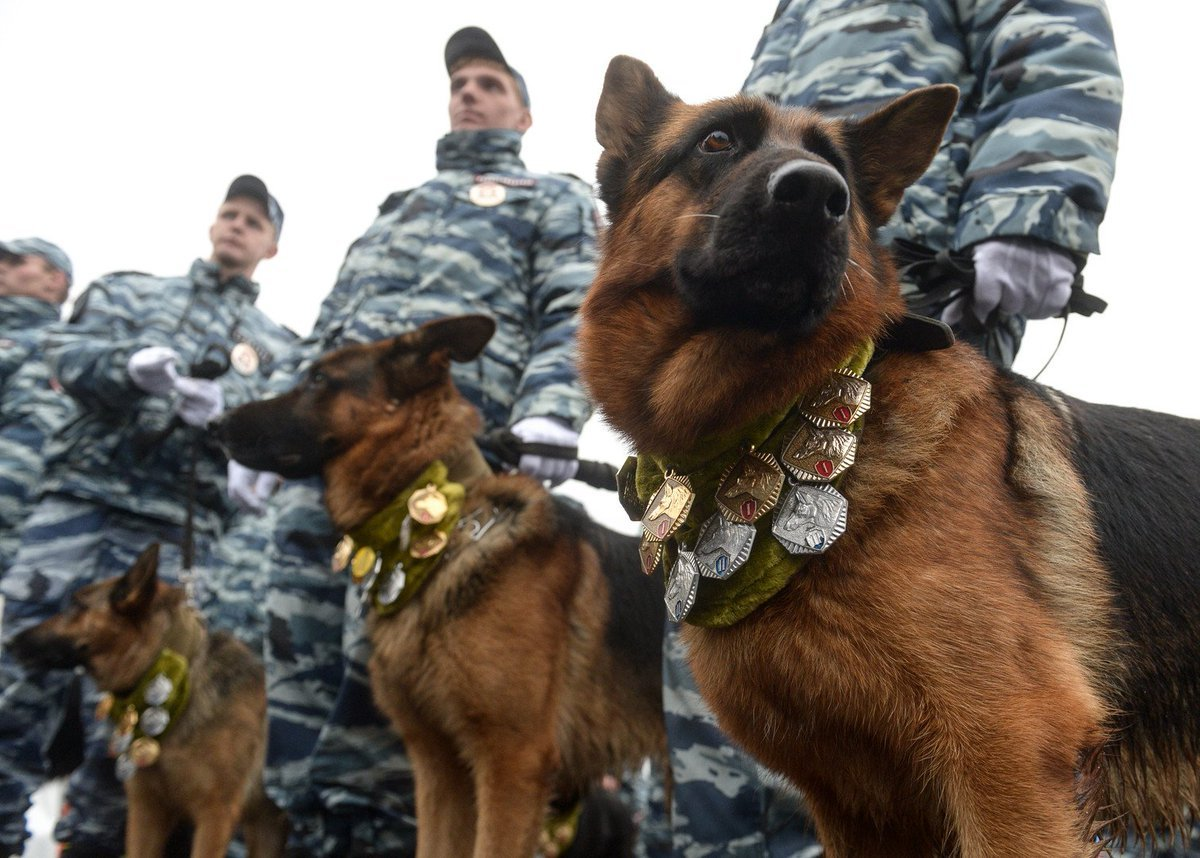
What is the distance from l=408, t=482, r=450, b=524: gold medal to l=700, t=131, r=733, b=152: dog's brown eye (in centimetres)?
212

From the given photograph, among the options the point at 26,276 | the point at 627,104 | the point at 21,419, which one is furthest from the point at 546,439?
the point at 26,276

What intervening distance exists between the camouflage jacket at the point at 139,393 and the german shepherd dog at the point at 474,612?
1711 millimetres

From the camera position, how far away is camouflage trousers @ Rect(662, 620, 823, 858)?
8.80 feet

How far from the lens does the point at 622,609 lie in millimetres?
4047

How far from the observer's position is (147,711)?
17.8 feet

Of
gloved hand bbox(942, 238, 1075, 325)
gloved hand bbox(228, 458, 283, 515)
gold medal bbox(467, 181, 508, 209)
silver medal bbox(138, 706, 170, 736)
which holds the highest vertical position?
gold medal bbox(467, 181, 508, 209)

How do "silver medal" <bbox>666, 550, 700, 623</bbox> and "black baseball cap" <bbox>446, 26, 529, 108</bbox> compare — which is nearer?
"silver medal" <bbox>666, 550, 700, 623</bbox>

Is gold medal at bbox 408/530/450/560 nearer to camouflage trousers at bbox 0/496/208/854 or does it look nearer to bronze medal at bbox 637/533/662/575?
bronze medal at bbox 637/533/662/575

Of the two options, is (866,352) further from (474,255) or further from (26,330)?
(26,330)

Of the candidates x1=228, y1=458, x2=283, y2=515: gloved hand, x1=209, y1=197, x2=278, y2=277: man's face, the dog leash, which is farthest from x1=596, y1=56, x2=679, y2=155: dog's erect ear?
x1=209, y1=197, x2=278, y2=277: man's face

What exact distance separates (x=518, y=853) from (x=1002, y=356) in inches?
90.0

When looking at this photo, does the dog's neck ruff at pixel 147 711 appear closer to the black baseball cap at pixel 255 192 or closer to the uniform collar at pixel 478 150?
the black baseball cap at pixel 255 192

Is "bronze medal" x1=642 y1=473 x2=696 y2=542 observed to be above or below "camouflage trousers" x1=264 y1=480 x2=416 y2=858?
above

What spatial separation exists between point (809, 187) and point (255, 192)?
19.7 feet
